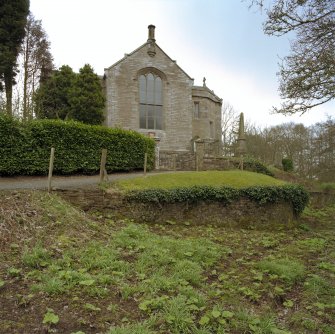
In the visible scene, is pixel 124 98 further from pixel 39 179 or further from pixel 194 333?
pixel 194 333

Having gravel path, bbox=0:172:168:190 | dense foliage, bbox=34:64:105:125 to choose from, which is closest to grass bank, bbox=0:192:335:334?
gravel path, bbox=0:172:168:190

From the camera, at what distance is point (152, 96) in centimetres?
2870

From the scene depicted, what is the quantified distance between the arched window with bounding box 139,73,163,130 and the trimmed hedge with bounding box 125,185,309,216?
16.6 metres

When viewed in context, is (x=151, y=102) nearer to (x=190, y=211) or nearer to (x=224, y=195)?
(x=224, y=195)

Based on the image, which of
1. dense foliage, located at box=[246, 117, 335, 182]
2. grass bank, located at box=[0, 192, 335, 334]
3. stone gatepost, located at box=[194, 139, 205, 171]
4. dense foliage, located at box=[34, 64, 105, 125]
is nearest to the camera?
grass bank, located at box=[0, 192, 335, 334]

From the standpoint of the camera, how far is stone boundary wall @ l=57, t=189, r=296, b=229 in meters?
10.0

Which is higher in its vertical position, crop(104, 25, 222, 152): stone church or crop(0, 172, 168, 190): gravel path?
crop(104, 25, 222, 152): stone church

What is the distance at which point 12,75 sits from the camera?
23.1 m

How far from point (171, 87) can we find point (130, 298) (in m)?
26.2

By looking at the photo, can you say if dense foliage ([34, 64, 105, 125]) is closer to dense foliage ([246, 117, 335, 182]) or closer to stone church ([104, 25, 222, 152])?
stone church ([104, 25, 222, 152])

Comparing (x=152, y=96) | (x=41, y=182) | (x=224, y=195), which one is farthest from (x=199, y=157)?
(x=41, y=182)

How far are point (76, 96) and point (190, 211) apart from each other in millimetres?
16324

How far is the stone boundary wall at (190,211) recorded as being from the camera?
32.8ft

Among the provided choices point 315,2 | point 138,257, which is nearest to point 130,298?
point 138,257
